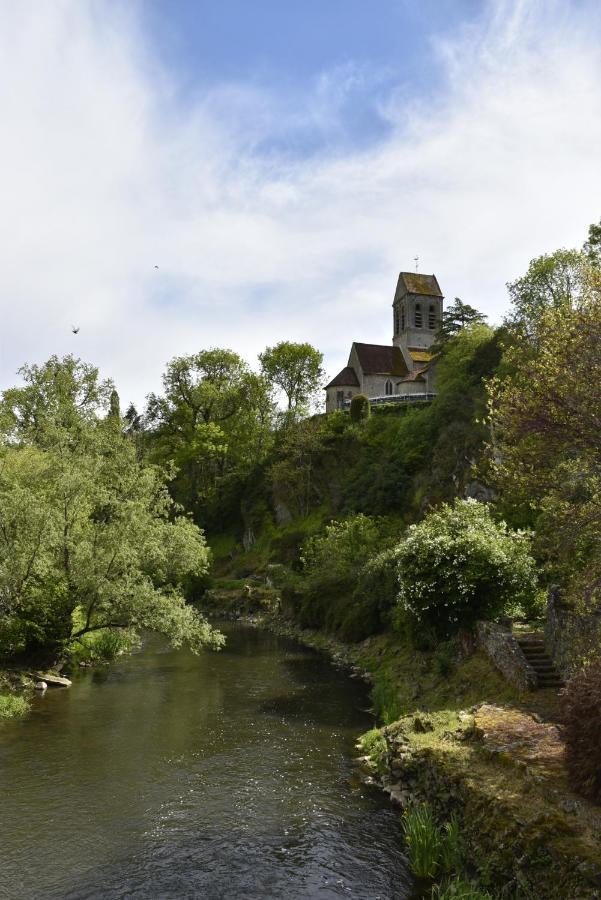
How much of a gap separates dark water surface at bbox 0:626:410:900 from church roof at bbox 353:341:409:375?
55767 mm

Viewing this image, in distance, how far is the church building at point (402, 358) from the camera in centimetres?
7400

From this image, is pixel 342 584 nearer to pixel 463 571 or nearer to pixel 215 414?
pixel 463 571

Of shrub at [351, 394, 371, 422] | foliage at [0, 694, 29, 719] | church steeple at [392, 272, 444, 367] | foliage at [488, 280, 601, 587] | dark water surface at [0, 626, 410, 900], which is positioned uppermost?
church steeple at [392, 272, 444, 367]

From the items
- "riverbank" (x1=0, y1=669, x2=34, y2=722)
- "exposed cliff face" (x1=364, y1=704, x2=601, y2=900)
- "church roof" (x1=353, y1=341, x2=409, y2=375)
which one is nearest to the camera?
"exposed cliff face" (x1=364, y1=704, x2=601, y2=900)

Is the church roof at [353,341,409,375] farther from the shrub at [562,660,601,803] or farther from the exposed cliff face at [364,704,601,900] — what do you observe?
the shrub at [562,660,601,803]

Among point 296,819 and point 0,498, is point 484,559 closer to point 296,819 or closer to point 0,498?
point 296,819

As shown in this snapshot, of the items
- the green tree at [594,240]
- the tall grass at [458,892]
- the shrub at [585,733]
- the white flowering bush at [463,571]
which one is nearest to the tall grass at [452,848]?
the tall grass at [458,892]

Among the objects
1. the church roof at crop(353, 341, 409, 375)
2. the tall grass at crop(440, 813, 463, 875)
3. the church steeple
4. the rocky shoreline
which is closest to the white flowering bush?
the rocky shoreline

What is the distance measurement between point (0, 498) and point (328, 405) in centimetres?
5778

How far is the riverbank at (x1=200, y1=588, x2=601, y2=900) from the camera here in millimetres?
9992

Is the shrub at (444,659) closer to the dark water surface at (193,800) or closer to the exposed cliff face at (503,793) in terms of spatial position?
the dark water surface at (193,800)

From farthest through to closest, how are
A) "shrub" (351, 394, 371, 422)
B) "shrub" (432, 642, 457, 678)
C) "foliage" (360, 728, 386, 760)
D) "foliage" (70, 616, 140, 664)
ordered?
1. "shrub" (351, 394, 371, 422)
2. "foliage" (70, 616, 140, 664)
3. "shrub" (432, 642, 457, 678)
4. "foliage" (360, 728, 386, 760)

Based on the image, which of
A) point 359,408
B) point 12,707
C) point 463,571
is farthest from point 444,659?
point 359,408

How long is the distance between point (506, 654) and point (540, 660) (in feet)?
3.29
